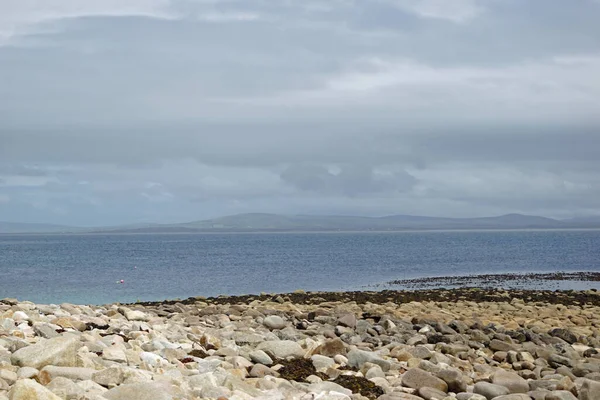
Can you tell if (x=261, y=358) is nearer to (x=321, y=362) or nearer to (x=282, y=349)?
(x=282, y=349)

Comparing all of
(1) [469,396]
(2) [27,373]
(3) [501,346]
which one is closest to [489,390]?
(1) [469,396]

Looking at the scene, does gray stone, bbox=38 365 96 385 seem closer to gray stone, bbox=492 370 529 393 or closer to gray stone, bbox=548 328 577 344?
gray stone, bbox=492 370 529 393

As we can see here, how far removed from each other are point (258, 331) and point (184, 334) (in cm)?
184

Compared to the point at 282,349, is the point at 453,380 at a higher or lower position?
lower

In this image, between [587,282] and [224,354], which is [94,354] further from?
[587,282]

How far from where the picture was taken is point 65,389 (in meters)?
6.60

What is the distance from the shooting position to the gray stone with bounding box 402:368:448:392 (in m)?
9.21

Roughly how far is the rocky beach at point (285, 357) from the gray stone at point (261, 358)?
0.06 ft

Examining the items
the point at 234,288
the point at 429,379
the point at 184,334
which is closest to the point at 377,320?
the point at 184,334

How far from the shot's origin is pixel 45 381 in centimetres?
718

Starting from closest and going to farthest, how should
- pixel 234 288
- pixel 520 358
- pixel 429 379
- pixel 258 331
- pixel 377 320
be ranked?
1. pixel 429 379
2. pixel 520 358
3. pixel 258 331
4. pixel 377 320
5. pixel 234 288

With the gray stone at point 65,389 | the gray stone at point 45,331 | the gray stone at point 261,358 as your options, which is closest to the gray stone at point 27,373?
the gray stone at point 65,389

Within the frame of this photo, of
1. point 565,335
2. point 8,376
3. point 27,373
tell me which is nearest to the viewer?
point 8,376

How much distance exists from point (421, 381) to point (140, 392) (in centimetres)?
396
